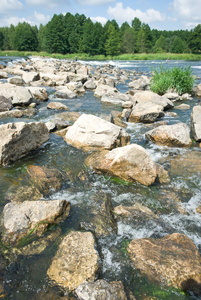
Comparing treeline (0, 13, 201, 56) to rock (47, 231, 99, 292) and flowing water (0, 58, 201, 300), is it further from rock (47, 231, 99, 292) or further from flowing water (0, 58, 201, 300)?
rock (47, 231, 99, 292)

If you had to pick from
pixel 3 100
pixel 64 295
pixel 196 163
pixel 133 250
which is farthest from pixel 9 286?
pixel 3 100

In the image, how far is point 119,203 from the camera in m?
4.12

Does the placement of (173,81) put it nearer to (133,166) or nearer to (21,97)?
(21,97)

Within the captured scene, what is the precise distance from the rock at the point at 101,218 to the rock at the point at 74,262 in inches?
16.6

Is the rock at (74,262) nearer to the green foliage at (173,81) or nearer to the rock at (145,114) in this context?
the rock at (145,114)

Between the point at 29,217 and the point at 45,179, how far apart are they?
127cm

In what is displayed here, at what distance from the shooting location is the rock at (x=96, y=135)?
6.17 m

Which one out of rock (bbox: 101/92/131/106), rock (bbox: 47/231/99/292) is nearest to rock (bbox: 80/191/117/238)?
rock (bbox: 47/231/99/292)

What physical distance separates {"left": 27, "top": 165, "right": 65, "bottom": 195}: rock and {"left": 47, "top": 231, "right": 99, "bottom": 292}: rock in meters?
1.52

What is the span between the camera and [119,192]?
445 cm

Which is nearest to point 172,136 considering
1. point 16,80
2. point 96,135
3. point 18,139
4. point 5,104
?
point 96,135

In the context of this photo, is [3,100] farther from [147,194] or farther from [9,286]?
[9,286]

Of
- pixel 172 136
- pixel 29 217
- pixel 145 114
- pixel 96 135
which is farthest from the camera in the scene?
pixel 145 114

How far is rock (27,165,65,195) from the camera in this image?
4.30 m
